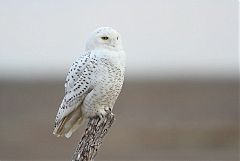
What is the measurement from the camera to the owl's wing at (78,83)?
17.1 feet

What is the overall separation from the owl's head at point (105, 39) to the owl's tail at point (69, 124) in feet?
1.36

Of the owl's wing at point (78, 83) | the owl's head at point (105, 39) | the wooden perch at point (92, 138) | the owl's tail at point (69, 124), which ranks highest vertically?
the owl's head at point (105, 39)

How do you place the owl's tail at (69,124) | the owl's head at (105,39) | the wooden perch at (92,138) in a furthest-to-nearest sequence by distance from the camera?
the owl's tail at (69,124) < the owl's head at (105,39) < the wooden perch at (92,138)

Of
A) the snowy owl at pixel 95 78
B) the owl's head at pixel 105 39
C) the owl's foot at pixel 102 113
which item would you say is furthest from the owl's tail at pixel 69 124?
the owl's head at pixel 105 39

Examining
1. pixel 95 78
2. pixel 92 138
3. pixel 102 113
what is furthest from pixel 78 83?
pixel 92 138

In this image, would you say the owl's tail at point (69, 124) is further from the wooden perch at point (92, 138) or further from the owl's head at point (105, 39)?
the owl's head at point (105, 39)

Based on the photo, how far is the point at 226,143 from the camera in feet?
45.1

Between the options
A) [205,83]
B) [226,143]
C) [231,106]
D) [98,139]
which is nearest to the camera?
[98,139]

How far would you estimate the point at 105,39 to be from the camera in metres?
5.17

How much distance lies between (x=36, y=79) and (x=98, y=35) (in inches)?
488

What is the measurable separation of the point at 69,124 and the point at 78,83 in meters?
0.26

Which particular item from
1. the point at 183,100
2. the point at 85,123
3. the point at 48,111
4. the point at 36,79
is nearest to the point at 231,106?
the point at 183,100

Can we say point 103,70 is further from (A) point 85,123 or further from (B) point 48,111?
(B) point 48,111

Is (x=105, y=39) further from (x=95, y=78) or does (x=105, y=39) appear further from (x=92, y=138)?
(x=92, y=138)
